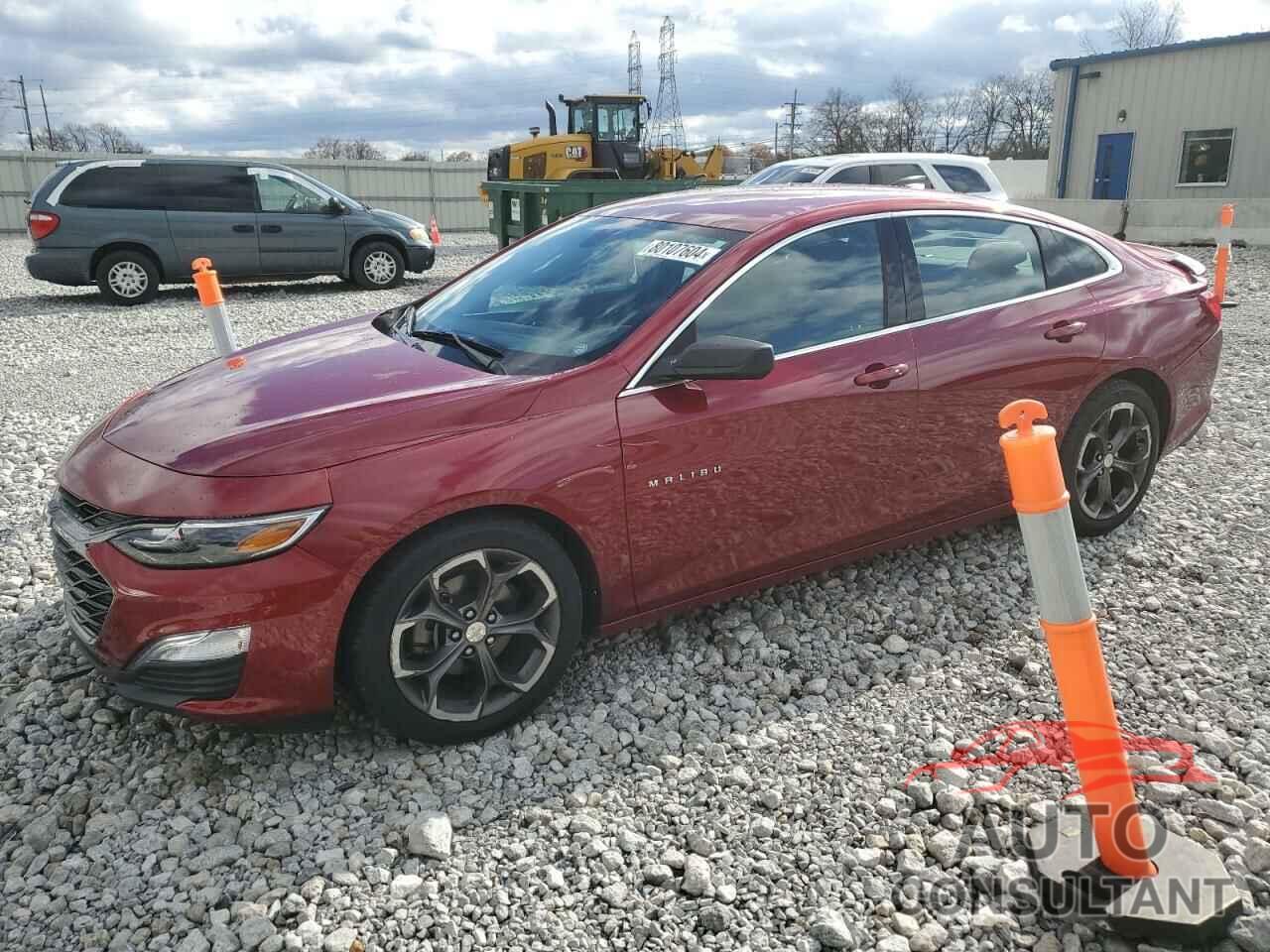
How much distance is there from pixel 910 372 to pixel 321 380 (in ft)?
6.91

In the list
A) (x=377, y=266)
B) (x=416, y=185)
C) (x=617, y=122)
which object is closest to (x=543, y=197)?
(x=377, y=266)

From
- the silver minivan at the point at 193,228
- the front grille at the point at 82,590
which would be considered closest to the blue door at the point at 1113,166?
the silver minivan at the point at 193,228

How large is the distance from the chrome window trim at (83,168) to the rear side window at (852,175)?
28.9ft

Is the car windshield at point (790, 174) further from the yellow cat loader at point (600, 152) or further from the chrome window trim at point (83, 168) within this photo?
the yellow cat loader at point (600, 152)

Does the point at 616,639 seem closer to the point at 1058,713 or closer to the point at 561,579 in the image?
the point at 561,579

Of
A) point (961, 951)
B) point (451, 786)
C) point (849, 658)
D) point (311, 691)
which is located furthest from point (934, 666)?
point (311, 691)

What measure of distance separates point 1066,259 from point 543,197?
11474 mm

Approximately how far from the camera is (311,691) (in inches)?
110

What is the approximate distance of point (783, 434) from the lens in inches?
134

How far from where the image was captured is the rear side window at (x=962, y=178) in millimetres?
11086

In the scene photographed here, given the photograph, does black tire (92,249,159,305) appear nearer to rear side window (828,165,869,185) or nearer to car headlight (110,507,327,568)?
rear side window (828,165,869,185)

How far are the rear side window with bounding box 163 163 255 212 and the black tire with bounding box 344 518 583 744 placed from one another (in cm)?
1183

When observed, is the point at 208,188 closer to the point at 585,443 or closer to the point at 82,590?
the point at 82,590

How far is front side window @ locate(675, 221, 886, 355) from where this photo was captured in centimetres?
339
